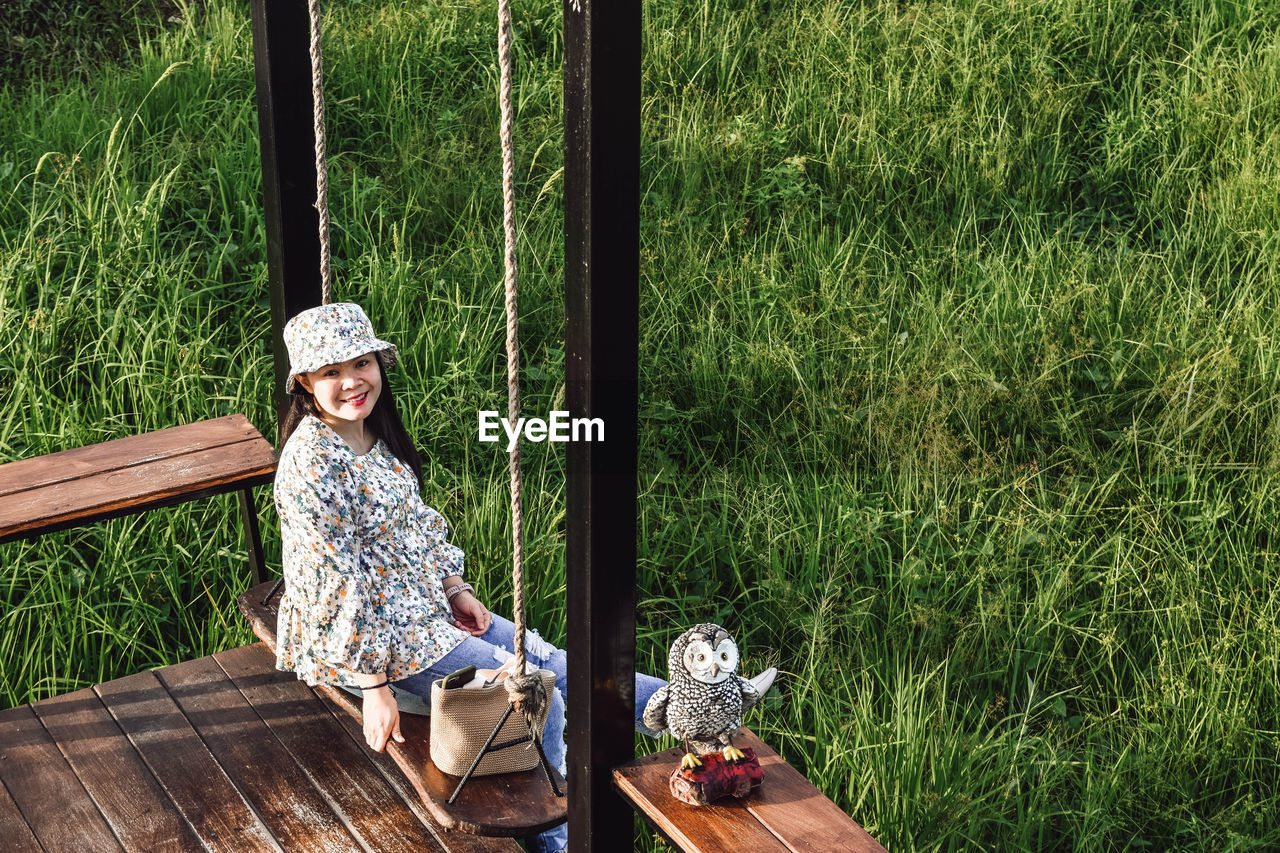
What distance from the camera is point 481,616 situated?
2949 mm

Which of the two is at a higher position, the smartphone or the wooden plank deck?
the smartphone

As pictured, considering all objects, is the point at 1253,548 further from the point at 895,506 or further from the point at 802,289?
the point at 802,289

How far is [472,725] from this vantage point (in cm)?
244

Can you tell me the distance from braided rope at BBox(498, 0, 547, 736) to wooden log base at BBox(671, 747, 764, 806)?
1.04 ft

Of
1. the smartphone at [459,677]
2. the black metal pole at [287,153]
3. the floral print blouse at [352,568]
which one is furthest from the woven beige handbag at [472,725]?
the black metal pole at [287,153]

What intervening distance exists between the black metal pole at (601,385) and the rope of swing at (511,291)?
0.34ft

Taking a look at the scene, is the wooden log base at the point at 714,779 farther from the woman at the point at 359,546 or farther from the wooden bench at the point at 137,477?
the wooden bench at the point at 137,477

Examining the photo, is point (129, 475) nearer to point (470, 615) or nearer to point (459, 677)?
point (470, 615)

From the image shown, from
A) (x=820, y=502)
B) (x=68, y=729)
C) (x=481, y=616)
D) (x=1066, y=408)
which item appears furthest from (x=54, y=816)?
(x=1066, y=408)

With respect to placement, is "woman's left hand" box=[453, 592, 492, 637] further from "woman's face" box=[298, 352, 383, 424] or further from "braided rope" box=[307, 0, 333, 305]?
"braided rope" box=[307, 0, 333, 305]

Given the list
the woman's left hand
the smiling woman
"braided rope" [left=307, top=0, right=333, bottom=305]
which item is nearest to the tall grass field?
the woman's left hand

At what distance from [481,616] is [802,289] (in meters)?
2.25

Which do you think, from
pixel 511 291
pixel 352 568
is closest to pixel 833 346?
pixel 352 568

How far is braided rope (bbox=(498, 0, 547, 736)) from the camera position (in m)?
1.98
